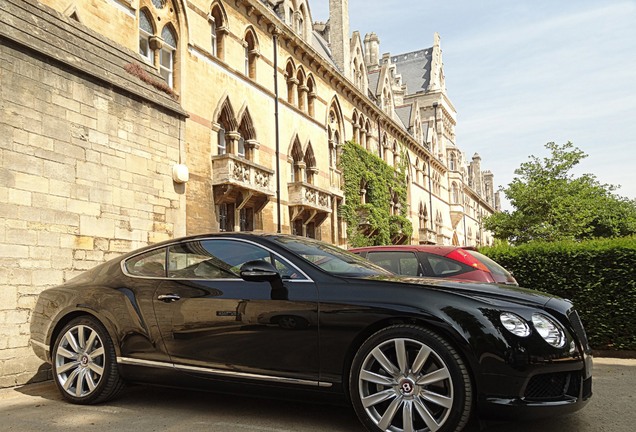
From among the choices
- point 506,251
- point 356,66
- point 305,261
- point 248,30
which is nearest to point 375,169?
point 356,66

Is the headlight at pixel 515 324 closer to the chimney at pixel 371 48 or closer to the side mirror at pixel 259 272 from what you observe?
the side mirror at pixel 259 272

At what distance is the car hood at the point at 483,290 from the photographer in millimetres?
3615

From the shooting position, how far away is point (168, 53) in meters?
15.3

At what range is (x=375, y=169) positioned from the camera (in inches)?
1158

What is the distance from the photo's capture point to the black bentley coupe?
3.36 meters

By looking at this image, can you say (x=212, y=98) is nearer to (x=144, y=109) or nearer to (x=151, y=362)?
(x=144, y=109)

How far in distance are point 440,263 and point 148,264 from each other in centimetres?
414

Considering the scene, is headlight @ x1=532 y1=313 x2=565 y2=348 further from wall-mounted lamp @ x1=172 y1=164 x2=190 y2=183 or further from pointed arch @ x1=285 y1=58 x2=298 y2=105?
pointed arch @ x1=285 y1=58 x2=298 y2=105

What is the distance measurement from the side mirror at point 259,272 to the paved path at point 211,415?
112cm

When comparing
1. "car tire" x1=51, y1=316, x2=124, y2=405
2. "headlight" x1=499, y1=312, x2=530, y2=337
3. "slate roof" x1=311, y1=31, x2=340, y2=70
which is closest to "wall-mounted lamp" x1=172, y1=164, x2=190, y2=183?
"car tire" x1=51, y1=316, x2=124, y2=405

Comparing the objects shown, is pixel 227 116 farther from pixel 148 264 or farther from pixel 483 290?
pixel 483 290

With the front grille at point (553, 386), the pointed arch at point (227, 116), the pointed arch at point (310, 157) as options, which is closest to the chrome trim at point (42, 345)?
the front grille at point (553, 386)

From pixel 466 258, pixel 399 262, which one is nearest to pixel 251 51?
pixel 399 262

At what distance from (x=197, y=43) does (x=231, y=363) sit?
14003 millimetres
